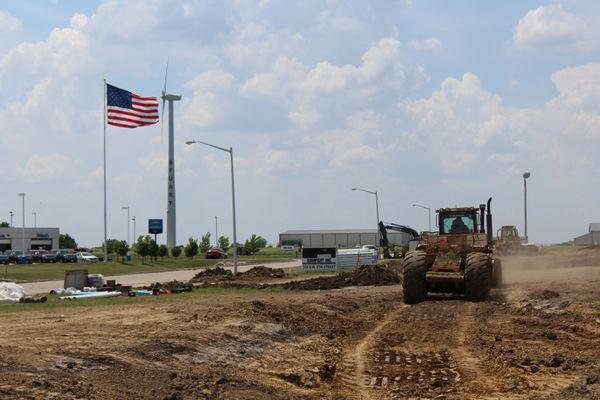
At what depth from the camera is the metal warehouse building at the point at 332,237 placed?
544 ft

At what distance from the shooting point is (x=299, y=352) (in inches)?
583

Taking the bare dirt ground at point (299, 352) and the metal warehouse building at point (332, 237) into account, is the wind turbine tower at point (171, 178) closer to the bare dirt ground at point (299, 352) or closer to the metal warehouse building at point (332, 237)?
the metal warehouse building at point (332, 237)

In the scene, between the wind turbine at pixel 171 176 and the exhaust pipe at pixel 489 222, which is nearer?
the exhaust pipe at pixel 489 222

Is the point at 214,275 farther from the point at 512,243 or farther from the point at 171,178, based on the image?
the point at 171,178

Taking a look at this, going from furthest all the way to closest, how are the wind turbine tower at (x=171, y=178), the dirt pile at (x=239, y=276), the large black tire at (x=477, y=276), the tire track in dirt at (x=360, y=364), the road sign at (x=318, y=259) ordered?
the wind turbine tower at (x=171, y=178), the road sign at (x=318, y=259), the dirt pile at (x=239, y=276), the large black tire at (x=477, y=276), the tire track in dirt at (x=360, y=364)

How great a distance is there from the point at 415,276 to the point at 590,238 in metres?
114

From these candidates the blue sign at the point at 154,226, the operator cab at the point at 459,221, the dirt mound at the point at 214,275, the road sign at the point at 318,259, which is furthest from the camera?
the blue sign at the point at 154,226

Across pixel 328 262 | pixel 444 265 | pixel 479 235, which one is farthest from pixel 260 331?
pixel 328 262

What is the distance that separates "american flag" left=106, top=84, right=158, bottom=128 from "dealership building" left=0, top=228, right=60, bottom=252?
78066 mm

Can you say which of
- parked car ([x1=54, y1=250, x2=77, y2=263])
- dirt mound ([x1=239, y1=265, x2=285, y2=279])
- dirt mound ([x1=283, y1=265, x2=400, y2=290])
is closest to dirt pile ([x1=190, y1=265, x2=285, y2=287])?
dirt mound ([x1=239, y1=265, x2=285, y2=279])

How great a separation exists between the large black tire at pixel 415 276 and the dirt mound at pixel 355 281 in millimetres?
10203

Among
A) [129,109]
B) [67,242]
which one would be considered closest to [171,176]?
[129,109]

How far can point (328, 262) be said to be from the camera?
52.0 meters

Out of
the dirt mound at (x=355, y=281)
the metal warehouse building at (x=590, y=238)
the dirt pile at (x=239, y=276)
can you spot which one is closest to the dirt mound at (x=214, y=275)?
the dirt pile at (x=239, y=276)
